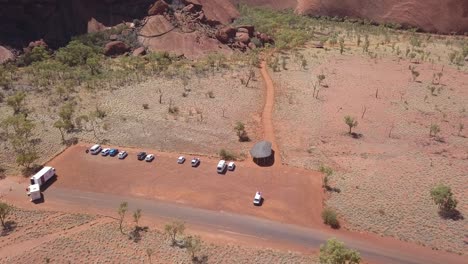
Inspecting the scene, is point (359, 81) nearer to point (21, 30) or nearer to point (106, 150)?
point (106, 150)

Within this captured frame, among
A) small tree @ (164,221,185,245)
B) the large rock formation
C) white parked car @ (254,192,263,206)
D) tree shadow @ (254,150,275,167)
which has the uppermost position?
the large rock formation

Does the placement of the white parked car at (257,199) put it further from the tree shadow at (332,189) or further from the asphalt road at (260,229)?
the tree shadow at (332,189)

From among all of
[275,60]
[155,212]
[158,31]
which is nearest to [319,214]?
[155,212]

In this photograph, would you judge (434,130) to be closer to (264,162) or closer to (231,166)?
(264,162)

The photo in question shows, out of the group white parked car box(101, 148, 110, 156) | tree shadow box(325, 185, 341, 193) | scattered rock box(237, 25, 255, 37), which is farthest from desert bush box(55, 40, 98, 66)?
tree shadow box(325, 185, 341, 193)

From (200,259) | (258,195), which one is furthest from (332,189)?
(200,259)

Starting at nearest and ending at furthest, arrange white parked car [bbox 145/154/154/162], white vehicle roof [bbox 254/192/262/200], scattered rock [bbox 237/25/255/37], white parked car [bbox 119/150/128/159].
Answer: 1. white vehicle roof [bbox 254/192/262/200]
2. white parked car [bbox 145/154/154/162]
3. white parked car [bbox 119/150/128/159]
4. scattered rock [bbox 237/25/255/37]

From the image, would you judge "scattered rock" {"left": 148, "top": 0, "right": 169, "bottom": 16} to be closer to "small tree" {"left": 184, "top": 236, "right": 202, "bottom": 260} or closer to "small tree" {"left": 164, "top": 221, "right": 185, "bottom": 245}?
"small tree" {"left": 164, "top": 221, "right": 185, "bottom": 245}
